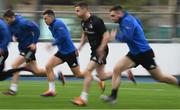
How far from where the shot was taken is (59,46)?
1431 cm

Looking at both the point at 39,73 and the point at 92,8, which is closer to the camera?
the point at 39,73

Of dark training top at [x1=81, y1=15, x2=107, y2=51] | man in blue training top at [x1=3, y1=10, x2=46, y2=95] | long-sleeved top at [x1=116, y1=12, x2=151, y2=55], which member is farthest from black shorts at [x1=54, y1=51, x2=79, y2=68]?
long-sleeved top at [x1=116, y1=12, x2=151, y2=55]

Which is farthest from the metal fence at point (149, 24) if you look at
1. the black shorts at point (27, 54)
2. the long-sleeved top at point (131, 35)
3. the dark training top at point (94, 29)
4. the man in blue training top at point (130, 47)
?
the long-sleeved top at point (131, 35)

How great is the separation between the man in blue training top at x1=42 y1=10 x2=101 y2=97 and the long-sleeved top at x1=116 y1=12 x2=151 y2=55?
195cm

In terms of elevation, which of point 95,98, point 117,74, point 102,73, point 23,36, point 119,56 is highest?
point 23,36

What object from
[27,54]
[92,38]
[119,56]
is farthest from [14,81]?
[119,56]

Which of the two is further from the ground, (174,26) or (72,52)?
(72,52)

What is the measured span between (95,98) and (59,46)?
135cm

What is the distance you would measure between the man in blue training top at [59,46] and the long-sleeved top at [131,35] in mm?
1953

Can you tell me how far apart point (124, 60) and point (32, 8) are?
10799mm

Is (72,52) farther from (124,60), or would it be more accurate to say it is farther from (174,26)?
(174,26)

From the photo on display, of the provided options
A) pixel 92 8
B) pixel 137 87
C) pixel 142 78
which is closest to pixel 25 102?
pixel 137 87

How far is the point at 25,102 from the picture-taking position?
13039 mm

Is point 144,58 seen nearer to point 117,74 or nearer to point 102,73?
point 117,74
